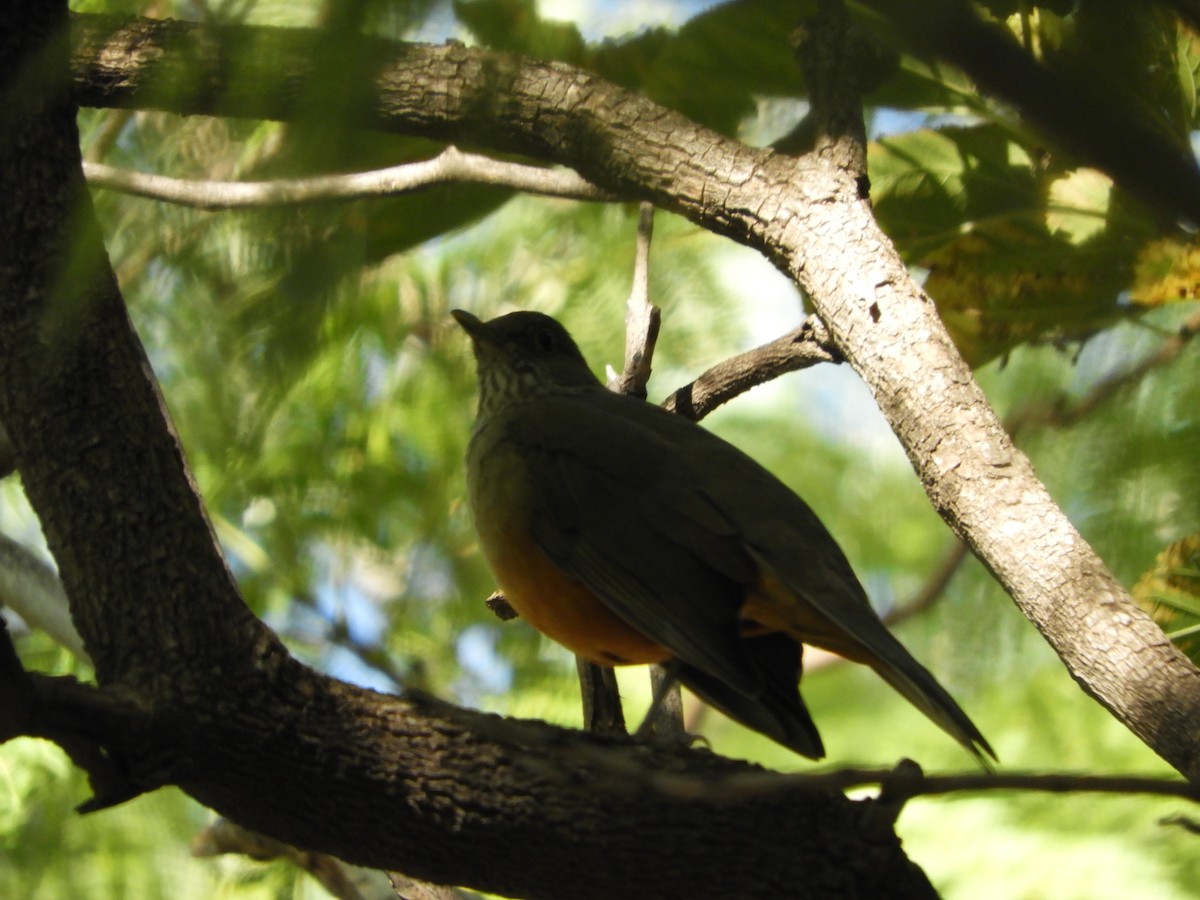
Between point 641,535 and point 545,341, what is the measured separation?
1486 millimetres

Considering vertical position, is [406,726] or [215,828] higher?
[215,828]

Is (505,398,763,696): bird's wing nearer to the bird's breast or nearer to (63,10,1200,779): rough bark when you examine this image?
the bird's breast

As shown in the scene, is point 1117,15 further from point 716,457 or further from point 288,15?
point 716,457

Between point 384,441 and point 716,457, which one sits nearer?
point 716,457

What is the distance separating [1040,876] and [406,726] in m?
4.94

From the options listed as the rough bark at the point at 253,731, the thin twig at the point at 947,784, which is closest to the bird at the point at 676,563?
the rough bark at the point at 253,731

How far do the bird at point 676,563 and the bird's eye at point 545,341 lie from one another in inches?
26.4

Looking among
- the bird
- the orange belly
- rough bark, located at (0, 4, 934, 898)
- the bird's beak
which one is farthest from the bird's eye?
rough bark, located at (0, 4, 934, 898)

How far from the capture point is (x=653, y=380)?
7.18 m

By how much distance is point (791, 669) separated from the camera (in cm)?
367

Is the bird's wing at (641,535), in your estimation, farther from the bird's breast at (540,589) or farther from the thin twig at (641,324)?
the thin twig at (641,324)

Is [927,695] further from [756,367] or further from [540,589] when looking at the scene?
[756,367]

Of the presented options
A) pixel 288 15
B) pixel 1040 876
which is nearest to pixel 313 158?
pixel 288 15

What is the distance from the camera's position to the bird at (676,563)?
3.33 m
